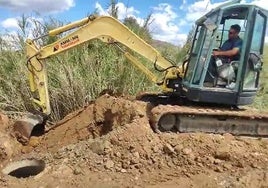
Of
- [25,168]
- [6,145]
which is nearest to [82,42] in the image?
[6,145]

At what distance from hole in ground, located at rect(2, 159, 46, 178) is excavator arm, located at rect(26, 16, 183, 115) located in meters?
1.17

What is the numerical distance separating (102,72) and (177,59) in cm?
245

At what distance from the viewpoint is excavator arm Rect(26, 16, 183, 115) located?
7.98 m

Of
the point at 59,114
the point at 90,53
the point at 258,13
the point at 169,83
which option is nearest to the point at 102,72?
the point at 90,53

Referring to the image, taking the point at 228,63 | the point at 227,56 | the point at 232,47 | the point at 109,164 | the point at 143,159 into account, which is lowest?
the point at 109,164

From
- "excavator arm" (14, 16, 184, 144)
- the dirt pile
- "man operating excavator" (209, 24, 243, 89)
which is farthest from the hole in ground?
"man operating excavator" (209, 24, 243, 89)

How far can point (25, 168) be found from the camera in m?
7.14

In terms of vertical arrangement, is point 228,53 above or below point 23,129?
above

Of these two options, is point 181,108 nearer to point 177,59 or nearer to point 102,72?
point 102,72

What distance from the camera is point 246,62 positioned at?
7.38m

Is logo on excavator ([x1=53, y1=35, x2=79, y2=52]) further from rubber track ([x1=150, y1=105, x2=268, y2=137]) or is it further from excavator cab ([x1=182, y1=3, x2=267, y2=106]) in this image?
excavator cab ([x1=182, y1=3, x2=267, y2=106])

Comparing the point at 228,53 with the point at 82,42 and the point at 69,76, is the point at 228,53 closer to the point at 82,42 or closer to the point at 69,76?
the point at 82,42

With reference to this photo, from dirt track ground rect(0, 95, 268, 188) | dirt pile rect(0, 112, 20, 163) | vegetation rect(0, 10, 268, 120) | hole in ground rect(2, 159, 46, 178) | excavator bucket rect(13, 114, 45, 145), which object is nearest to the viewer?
dirt track ground rect(0, 95, 268, 188)

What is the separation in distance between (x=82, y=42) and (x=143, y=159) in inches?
100
